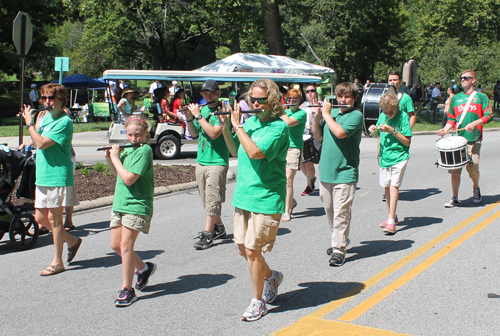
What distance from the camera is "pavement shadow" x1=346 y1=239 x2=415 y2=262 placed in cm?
600

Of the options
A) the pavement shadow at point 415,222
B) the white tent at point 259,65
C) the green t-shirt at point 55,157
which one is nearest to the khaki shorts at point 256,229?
the green t-shirt at point 55,157

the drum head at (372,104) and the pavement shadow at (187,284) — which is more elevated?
the drum head at (372,104)

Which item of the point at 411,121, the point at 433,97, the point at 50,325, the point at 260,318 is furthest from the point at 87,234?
the point at 433,97

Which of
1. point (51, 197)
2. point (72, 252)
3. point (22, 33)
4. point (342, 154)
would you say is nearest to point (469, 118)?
point (342, 154)

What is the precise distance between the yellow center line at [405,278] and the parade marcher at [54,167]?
115 inches

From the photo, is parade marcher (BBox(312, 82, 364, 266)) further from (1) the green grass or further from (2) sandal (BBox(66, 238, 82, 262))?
(1) the green grass

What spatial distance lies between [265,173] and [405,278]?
1968 millimetres

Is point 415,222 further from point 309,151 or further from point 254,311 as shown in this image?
point 254,311

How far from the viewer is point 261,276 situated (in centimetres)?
420

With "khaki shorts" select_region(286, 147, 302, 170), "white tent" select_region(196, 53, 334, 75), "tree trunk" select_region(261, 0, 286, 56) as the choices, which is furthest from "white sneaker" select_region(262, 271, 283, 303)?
"tree trunk" select_region(261, 0, 286, 56)

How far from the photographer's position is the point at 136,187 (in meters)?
4.59

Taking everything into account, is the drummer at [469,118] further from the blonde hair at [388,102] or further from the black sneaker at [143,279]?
the black sneaker at [143,279]

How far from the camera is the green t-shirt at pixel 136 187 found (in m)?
4.52

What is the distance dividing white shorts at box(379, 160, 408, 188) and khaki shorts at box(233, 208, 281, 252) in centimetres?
317
